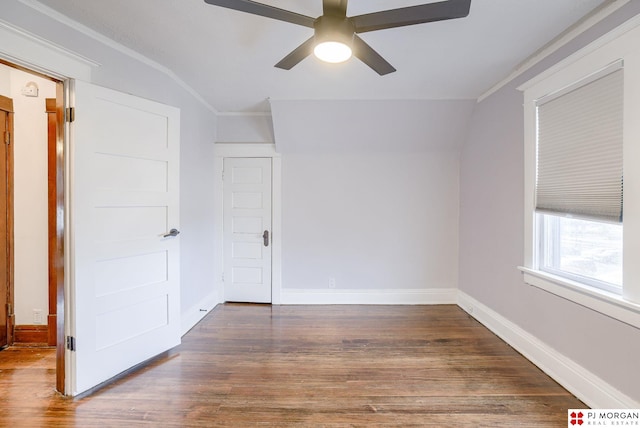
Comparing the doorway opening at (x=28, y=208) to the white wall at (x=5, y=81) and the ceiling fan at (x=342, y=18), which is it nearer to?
the white wall at (x=5, y=81)

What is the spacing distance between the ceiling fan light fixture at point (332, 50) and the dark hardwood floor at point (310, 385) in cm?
209

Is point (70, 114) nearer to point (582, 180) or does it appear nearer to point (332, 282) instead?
point (332, 282)

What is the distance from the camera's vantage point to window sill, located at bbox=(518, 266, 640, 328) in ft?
5.17

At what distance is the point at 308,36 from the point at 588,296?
2524 millimetres

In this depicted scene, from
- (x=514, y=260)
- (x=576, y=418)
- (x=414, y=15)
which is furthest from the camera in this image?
(x=514, y=260)

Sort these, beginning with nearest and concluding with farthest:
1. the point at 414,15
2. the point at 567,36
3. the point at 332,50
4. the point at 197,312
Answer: the point at 414,15
the point at 332,50
the point at 567,36
the point at 197,312

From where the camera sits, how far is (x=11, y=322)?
8.16 feet

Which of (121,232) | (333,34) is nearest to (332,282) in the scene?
(121,232)

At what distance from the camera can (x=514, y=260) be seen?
2600mm

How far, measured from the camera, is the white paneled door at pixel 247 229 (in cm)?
367

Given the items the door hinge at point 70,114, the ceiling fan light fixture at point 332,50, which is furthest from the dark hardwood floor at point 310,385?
the ceiling fan light fixture at point 332,50

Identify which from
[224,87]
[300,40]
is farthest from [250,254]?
[300,40]

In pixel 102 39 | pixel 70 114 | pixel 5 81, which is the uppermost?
pixel 102 39

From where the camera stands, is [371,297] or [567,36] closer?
[567,36]
